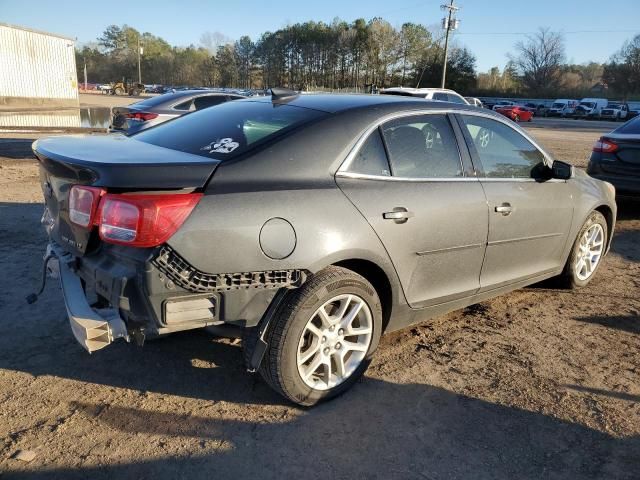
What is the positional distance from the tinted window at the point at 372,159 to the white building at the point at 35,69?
3360 centimetres

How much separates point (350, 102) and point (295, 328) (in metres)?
1.52

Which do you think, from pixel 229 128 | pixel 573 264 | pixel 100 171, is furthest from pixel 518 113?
pixel 100 171

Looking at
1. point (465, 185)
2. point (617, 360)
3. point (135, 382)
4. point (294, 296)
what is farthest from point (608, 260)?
point (135, 382)

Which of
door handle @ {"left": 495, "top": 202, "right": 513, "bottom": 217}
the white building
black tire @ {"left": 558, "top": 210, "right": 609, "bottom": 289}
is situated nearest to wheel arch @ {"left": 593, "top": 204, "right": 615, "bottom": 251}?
black tire @ {"left": 558, "top": 210, "right": 609, "bottom": 289}

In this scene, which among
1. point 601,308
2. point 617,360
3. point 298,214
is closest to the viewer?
point 298,214

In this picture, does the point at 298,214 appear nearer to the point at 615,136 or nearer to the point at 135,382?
the point at 135,382

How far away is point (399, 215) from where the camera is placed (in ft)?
10.1

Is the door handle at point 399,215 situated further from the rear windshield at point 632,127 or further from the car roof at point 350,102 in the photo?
the rear windshield at point 632,127

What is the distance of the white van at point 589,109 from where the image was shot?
49.2m

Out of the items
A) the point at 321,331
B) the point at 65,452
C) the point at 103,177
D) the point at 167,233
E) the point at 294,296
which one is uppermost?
the point at 103,177

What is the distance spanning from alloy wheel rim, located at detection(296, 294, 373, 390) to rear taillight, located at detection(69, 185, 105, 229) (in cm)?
121

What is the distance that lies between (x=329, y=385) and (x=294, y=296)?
636 millimetres

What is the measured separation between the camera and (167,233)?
239cm

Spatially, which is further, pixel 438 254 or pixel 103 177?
pixel 438 254
